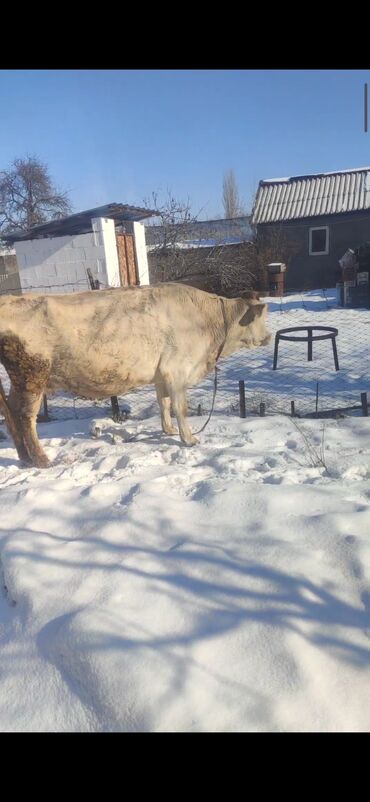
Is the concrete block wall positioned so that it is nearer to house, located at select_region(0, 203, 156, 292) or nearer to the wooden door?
house, located at select_region(0, 203, 156, 292)

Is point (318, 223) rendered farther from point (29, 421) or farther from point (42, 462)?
point (42, 462)

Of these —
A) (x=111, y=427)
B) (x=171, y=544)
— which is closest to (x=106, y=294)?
(x=111, y=427)

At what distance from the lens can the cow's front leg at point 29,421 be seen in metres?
4.84

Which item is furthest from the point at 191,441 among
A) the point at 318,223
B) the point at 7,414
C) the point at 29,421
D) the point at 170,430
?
the point at 318,223

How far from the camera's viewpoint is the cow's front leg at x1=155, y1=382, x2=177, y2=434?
5641mm

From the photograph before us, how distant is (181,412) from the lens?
5.29 m

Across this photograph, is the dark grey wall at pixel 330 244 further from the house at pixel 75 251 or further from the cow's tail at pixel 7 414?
the cow's tail at pixel 7 414

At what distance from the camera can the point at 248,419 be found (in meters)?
5.73

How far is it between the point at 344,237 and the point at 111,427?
2012cm

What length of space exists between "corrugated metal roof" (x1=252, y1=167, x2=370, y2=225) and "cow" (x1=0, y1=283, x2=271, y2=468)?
19359mm

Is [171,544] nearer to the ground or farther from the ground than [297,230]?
nearer to the ground

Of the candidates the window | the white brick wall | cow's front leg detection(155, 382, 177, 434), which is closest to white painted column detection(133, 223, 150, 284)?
the white brick wall

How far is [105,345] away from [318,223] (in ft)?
67.9
